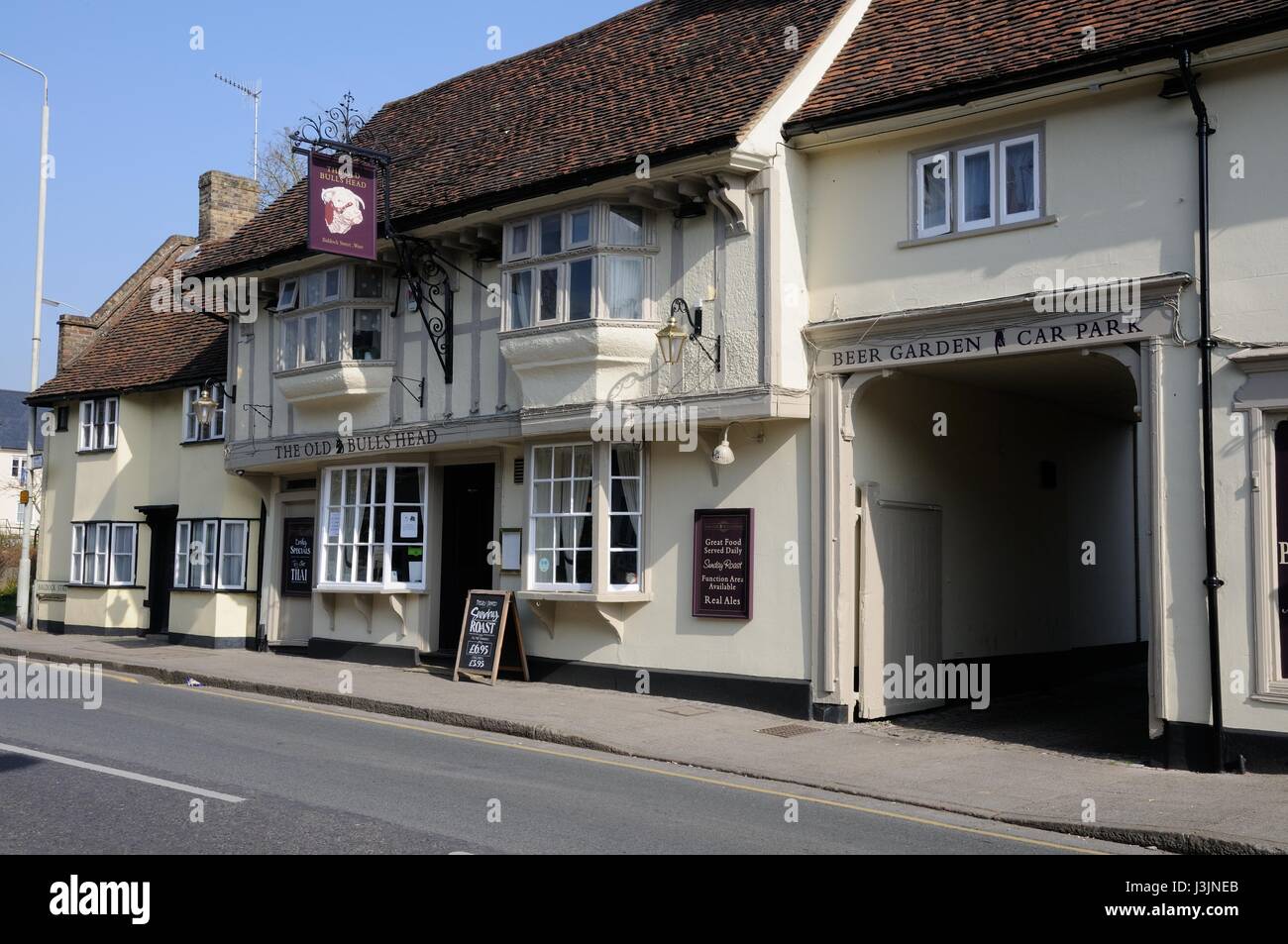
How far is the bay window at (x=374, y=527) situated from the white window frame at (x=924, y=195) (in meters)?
8.24

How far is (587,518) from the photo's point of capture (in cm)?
1527

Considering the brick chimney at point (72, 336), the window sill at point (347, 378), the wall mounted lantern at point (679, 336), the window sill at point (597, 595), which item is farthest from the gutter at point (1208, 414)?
the brick chimney at point (72, 336)

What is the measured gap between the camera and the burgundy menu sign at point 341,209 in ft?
53.7

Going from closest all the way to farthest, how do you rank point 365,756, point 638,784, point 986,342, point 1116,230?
point 638,784, point 365,756, point 1116,230, point 986,342

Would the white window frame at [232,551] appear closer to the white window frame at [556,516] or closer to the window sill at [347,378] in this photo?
the window sill at [347,378]

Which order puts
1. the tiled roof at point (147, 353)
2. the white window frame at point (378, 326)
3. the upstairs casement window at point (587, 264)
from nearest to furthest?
the upstairs casement window at point (587, 264), the white window frame at point (378, 326), the tiled roof at point (147, 353)

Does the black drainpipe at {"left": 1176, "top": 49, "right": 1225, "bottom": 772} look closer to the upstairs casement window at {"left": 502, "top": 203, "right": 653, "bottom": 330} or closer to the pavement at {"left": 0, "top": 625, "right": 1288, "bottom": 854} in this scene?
the pavement at {"left": 0, "top": 625, "right": 1288, "bottom": 854}

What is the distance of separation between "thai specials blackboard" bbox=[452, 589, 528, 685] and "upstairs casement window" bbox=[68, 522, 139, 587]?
11.2 meters

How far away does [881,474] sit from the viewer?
14.2m

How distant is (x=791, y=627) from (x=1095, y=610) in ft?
22.7

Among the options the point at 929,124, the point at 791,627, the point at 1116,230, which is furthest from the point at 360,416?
the point at 1116,230

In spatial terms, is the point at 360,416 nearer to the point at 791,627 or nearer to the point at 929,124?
the point at 791,627

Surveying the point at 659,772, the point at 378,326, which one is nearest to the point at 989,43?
the point at 659,772
